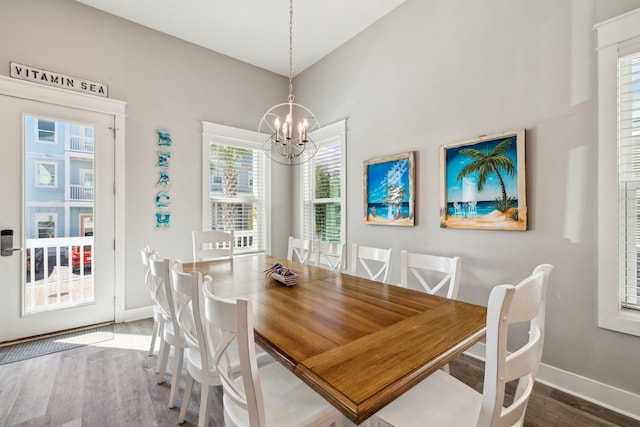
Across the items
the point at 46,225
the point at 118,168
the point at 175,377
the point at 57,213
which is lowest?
the point at 175,377

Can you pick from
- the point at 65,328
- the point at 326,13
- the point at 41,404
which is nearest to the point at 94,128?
the point at 65,328

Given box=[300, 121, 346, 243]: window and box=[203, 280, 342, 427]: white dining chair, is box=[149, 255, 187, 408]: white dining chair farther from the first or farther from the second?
box=[300, 121, 346, 243]: window

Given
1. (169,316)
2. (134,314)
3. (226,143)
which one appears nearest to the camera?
(169,316)

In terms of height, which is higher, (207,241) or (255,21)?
(255,21)

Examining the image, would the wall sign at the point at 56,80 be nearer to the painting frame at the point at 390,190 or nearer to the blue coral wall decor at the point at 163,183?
the blue coral wall decor at the point at 163,183

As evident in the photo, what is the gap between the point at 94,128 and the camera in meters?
3.05

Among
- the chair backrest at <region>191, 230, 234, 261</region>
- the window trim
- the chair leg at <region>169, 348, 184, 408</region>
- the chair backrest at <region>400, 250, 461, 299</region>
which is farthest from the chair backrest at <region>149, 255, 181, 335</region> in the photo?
the window trim

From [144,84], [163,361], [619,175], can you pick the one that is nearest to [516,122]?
[619,175]

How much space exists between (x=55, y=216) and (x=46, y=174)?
1.40 feet

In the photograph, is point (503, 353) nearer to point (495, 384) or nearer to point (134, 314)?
point (495, 384)

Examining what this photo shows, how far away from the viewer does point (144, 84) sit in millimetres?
3330

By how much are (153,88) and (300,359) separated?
3694mm

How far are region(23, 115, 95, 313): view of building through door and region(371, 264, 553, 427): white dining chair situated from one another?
11.1 feet

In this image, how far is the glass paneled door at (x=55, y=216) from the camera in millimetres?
2674
